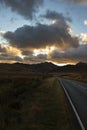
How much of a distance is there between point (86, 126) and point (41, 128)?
6.19 feet

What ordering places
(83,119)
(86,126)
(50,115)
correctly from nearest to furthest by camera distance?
1. (86,126)
2. (83,119)
3. (50,115)

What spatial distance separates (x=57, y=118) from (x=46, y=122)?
1111 mm

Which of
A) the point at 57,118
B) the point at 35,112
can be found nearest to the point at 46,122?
the point at 57,118

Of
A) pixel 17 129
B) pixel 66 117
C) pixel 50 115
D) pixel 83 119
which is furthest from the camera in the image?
pixel 50 115

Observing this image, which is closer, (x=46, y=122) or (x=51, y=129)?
(x=51, y=129)

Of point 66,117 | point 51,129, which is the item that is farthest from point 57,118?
point 51,129

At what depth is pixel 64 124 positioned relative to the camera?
12.5 meters

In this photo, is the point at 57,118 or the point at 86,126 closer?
the point at 86,126

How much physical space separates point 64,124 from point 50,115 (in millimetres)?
2921

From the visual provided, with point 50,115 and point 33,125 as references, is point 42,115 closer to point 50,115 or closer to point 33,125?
point 50,115

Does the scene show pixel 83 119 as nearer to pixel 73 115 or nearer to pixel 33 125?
pixel 73 115

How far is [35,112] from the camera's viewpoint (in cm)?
1574

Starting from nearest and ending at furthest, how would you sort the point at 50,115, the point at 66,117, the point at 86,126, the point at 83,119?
the point at 86,126
the point at 83,119
the point at 66,117
the point at 50,115

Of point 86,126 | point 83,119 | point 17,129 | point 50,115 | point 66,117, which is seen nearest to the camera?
point 17,129
